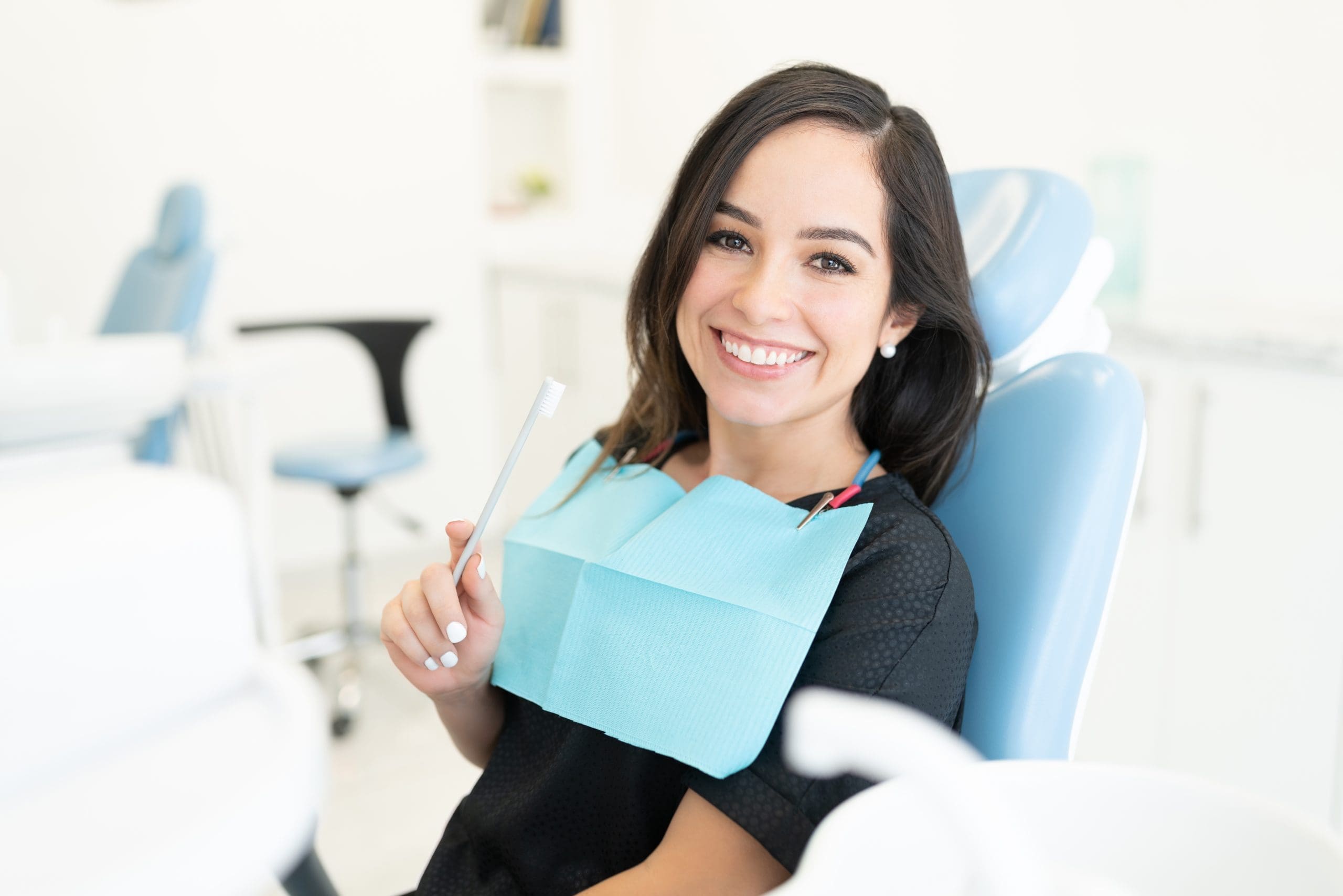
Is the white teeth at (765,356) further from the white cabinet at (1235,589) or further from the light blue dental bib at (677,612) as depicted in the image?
the white cabinet at (1235,589)

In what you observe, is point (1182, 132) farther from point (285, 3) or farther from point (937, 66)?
point (285, 3)

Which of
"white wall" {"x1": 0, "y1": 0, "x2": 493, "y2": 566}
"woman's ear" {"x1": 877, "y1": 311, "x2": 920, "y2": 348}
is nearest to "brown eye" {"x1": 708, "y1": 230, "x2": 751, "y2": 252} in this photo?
"woman's ear" {"x1": 877, "y1": 311, "x2": 920, "y2": 348}

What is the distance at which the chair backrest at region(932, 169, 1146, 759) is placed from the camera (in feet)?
2.96

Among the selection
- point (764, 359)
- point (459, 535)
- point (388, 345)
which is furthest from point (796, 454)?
point (388, 345)

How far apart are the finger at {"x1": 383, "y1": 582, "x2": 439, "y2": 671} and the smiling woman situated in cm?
5

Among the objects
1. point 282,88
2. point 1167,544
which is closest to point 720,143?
point 1167,544

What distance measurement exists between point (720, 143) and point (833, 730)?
2.26 ft

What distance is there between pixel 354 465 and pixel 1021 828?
7.40 ft

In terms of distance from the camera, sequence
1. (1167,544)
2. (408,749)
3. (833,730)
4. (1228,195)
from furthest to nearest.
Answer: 1. (408,749)
2. (1228,195)
3. (1167,544)
4. (833,730)

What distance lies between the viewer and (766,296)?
3.02 ft

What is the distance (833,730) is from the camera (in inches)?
13.9

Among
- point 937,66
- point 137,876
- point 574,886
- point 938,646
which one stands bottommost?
point 574,886

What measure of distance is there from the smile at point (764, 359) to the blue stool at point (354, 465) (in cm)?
174

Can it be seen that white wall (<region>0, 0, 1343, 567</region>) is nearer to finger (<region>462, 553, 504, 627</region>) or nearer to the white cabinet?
the white cabinet
